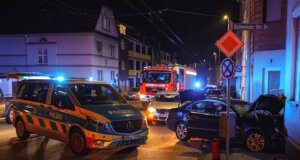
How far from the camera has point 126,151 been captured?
24.8 feet

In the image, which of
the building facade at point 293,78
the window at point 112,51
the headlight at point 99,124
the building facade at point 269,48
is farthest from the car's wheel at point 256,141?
the window at point 112,51

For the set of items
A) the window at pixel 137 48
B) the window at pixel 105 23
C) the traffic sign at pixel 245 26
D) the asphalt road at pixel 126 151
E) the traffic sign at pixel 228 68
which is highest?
the window at pixel 105 23

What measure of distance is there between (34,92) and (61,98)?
4.95 ft

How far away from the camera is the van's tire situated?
7.55 meters

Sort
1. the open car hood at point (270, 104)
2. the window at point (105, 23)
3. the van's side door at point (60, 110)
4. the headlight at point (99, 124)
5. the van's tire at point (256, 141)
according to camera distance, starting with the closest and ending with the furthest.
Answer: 1. the headlight at point (99, 124)
2. the van's side door at point (60, 110)
3. the van's tire at point (256, 141)
4. the open car hood at point (270, 104)
5. the window at point (105, 23)

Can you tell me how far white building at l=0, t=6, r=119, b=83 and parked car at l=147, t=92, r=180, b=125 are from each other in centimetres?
1878

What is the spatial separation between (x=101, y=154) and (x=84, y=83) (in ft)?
7.13

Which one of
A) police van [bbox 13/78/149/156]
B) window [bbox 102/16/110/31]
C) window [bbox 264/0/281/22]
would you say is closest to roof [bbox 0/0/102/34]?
window [bbox 102/16/110/31]

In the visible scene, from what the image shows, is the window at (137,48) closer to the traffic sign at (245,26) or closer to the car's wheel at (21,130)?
the traffic sign at (245,26)

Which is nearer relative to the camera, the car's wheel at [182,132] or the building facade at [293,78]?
the building facade at [293,78]

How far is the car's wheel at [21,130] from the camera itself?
8773 mm

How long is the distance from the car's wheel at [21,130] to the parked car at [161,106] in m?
5.19

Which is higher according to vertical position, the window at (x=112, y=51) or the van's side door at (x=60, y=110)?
the window at (x=112, y=51)

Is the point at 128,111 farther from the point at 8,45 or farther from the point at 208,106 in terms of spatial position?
the point at 8,45
